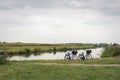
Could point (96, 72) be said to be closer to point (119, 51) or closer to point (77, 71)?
point (77, 71)

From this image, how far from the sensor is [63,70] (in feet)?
66.9

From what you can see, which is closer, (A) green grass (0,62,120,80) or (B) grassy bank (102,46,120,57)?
(A) green grass (0,62,120,80)

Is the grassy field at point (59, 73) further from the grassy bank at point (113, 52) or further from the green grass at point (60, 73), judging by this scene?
the grassy bank at point (113, 52)

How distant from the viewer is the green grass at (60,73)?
59.4 feet

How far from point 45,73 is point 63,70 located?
156cm

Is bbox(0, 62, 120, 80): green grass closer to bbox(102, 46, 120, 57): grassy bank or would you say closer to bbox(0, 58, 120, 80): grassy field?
bbox(0, 58, 120, 80): grassy field

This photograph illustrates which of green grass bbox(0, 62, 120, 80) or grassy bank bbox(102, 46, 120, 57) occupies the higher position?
grassy bank bbox(102, 46, 120, 57)

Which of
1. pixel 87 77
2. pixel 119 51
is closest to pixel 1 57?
pixel 87 77

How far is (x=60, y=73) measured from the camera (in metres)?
19.3

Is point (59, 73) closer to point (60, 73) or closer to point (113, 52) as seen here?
point (60, 73)

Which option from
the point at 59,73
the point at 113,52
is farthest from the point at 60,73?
the point at 113,52

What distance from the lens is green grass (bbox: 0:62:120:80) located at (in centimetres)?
1809

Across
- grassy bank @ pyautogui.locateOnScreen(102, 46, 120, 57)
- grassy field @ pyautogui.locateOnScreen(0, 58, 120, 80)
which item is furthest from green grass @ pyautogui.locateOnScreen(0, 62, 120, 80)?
grassy bank @ pyautogui.locateOnScreen(102, 46, 120, 57)

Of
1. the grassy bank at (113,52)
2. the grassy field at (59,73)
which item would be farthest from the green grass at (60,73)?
the grassy bank at (113,52)
